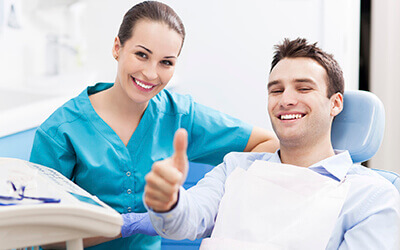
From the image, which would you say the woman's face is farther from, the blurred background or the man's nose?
the blurred background

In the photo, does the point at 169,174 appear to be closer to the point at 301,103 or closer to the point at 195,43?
the point at 301,103

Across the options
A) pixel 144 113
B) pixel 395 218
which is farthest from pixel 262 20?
pixel 395 218

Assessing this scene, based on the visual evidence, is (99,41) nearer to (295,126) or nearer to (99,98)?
(99,98)

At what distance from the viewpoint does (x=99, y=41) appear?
8.89 ft

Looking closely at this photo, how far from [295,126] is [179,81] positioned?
135 cm

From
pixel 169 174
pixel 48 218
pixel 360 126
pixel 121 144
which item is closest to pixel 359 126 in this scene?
pixel 360 126

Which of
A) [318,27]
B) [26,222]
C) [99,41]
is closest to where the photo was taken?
[26,222]

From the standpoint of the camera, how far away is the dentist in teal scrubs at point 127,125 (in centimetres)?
145

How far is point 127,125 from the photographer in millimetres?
1555

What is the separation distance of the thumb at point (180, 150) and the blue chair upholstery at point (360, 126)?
76cm

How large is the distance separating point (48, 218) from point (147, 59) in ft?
2.54

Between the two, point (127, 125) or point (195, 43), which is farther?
point (195, 43)

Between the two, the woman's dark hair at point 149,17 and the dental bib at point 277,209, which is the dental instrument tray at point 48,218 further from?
the woman's dark hair at point 149,17

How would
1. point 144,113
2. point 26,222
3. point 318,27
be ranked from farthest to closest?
point 318,27 < point 144,113 < point 26,222
